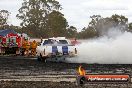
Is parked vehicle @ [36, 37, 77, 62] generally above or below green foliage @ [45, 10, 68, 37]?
below

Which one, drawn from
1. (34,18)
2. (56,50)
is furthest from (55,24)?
(56,50)

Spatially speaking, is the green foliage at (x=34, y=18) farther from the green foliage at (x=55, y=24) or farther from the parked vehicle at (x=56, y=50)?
the parked vehicle at (x=56, y=50)

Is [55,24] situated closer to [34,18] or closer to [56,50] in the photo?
[34,18]

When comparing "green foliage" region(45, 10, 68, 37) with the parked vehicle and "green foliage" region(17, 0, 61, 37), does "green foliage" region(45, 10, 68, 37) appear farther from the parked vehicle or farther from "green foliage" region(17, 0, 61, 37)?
the parked vehicle

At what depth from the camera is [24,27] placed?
9706 cm

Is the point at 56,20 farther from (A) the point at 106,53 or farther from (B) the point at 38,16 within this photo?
(A) the point at 106,53

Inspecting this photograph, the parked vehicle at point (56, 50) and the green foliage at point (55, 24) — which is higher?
the green foliage at point (55, 24)

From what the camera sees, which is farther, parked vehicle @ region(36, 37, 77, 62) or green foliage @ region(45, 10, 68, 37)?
green foliage @ region(45, 10, 68, 37)

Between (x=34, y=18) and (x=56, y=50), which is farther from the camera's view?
(x=34, y=18)

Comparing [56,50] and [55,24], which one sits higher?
[55,24]

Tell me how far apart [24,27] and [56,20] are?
27.2 ft

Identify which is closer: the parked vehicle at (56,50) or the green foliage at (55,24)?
the parked vehicle at (56,50)

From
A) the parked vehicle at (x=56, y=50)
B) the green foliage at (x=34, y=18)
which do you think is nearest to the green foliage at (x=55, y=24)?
the green foliage at (x=34, y=18)

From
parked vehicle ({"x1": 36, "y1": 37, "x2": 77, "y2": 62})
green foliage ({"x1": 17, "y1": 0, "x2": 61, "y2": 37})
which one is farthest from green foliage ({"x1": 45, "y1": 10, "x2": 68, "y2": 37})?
parked vehicle ({"x1": 36, "y1": 37, "x2": 77, "y2": 62})
